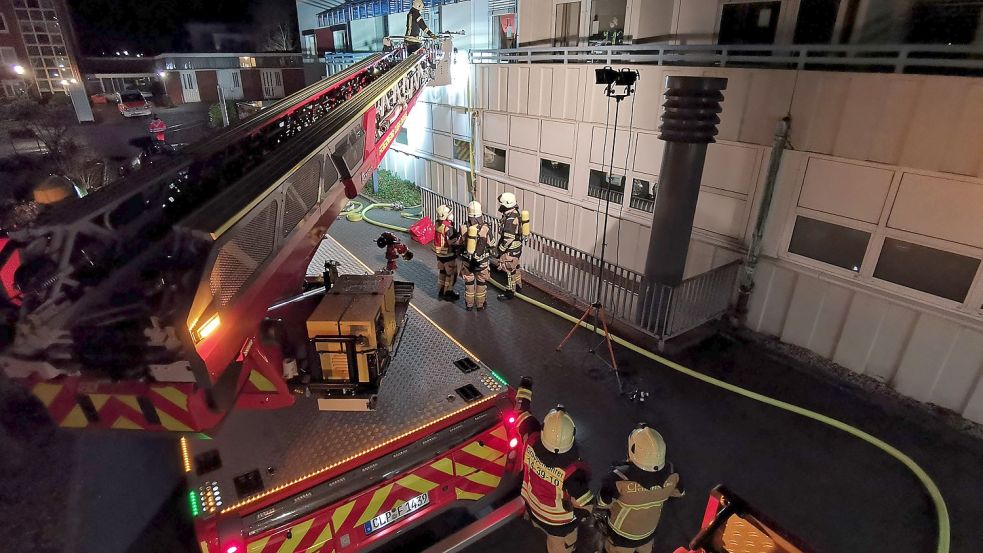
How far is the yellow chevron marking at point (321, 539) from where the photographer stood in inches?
118

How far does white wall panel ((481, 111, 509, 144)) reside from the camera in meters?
10.1

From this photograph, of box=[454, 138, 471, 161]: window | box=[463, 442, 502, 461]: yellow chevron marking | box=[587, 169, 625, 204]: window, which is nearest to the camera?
box=[463, 442, 502, 461]: yellow chevron marking

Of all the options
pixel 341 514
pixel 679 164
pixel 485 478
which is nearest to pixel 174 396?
pixel 341 514

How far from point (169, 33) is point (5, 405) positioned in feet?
73.4

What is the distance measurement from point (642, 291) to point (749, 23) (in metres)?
3.96

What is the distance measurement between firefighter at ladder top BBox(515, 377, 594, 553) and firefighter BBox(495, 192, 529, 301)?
177 inches

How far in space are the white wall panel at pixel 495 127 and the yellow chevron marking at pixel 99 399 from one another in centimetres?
891

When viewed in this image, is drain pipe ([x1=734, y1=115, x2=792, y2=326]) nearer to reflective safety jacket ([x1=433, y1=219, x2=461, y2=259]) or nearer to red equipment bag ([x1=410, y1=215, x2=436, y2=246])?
reflective safety jacket ([x1=433, y1=219, x2=461, y2=259])

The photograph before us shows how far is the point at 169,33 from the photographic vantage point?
2173 cm

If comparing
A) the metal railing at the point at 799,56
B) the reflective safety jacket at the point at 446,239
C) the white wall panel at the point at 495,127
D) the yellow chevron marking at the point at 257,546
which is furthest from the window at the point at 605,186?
the yellow chevron marking at the point at 257,546

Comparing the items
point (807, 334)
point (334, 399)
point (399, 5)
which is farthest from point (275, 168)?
point (399, 5)

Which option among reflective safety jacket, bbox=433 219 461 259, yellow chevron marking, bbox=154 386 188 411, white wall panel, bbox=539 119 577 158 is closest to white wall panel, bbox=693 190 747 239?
white wall panel, bbox=539 119 577 158

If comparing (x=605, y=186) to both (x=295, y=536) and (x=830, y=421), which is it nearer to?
(x=830, y=421)

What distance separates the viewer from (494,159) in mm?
10805
